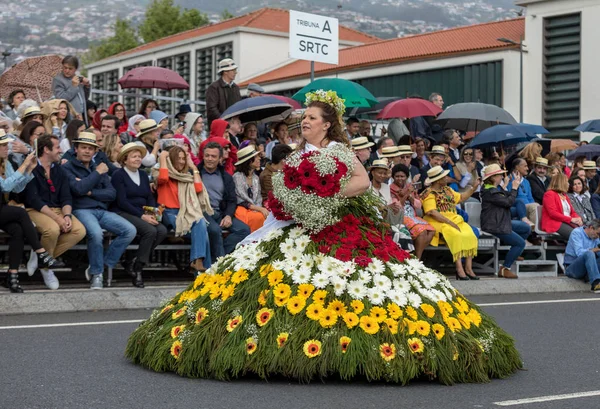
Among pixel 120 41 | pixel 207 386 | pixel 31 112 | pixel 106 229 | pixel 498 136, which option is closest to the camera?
pixel 207 386

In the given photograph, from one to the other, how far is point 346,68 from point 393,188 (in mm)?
35205

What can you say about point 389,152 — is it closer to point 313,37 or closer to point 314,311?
point 313,37

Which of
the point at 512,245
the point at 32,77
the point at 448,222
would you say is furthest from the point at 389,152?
the point at 32,77

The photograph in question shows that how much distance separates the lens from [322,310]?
7988 millimetres

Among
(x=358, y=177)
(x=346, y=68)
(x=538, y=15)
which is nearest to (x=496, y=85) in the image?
(x=538, y=15)

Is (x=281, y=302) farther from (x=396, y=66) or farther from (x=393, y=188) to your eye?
(x=396, y=66)

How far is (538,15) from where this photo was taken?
4419cm

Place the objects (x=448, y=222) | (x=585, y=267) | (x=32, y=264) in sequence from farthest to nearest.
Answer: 1. (x=585, y=267)
2. (x=448, y=222)
3. (x=32, y=264)

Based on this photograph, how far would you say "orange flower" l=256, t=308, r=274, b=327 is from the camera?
8.00 meters

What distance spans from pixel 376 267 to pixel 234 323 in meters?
1.13

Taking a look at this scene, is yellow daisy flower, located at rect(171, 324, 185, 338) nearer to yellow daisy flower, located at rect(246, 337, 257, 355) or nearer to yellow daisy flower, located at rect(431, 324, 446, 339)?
yellow daisy flower, located at rect(246, 337, 257, 355)

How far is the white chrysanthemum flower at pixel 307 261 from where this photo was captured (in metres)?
8.26

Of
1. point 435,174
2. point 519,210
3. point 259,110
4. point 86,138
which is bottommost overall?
point 519,210

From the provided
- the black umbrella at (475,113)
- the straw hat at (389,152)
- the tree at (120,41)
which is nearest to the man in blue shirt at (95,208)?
the straw hat at (389,152)
